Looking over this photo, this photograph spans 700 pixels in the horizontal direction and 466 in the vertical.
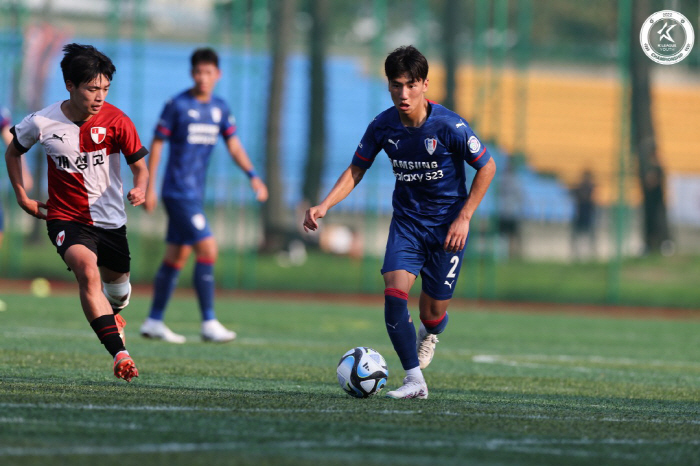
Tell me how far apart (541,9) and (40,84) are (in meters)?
9.00

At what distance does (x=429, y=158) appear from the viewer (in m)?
6.77

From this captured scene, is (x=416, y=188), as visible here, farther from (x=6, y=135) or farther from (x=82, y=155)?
(x=6, y=135)

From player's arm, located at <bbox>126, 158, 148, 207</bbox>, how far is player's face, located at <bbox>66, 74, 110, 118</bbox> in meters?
0.44

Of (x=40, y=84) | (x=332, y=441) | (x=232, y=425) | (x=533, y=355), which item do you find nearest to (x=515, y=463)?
(x=332, y=441)

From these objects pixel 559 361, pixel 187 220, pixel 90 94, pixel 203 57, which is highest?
pixel 203 57

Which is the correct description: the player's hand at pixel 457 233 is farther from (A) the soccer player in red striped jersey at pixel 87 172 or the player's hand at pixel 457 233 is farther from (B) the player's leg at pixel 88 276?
(B) the player's leg at pixel 88 276

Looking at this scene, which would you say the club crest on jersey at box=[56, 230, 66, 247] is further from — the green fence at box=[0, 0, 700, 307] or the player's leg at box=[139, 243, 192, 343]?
the green fence at box=[0, 0, 700, 307]

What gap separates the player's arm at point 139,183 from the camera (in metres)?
6.73

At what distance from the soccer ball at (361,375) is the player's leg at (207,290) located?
3811 mm

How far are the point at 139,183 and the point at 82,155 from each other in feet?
1.24

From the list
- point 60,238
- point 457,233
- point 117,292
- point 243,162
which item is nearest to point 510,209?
point 243,162

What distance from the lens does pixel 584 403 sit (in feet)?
21.4

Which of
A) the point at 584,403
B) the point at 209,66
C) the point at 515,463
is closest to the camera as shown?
the point at 515,463

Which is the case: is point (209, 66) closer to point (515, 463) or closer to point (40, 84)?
point (515, 463)
